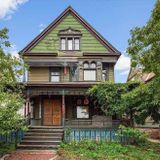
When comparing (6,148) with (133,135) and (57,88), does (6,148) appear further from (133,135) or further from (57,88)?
(133,135)

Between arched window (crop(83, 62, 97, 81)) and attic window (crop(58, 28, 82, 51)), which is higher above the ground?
attic window (crop(58, 28, 82, 51))

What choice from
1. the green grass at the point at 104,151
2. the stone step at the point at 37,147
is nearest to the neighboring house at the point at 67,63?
the stone step at the point at 37,147

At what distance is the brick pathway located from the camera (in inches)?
639

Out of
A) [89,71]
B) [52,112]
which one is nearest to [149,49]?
A: [89,71]

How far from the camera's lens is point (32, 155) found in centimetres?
1717

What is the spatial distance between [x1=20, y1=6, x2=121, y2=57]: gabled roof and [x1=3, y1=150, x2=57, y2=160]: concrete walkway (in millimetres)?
11578

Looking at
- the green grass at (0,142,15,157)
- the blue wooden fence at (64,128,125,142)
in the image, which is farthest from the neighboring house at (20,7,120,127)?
the green grass at (0,142,15,157)

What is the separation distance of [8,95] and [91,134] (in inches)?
322

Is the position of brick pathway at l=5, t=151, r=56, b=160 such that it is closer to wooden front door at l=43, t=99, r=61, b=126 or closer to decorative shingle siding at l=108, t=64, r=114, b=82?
wooden front door at l=43, t=99, r=61, b=126

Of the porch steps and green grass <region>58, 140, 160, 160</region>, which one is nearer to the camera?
green grass <region>58, 140, 160, 160</region>

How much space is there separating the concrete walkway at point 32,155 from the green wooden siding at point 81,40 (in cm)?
1147

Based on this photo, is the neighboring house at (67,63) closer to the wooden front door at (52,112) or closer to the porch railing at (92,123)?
the wooden front door at (52,112)

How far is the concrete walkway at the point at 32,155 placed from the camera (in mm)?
16203

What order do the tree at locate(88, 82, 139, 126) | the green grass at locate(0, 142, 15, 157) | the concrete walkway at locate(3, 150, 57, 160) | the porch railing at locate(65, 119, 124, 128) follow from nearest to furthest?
1. the concrete walkway at locate(3, 150, 57, 160)
2. the green grass at locate(0, 142, 15, 157)
3. the tree at locate(88, 82, 139, 126)
4. the porch railing at locate(65, 119, 124, 128)
